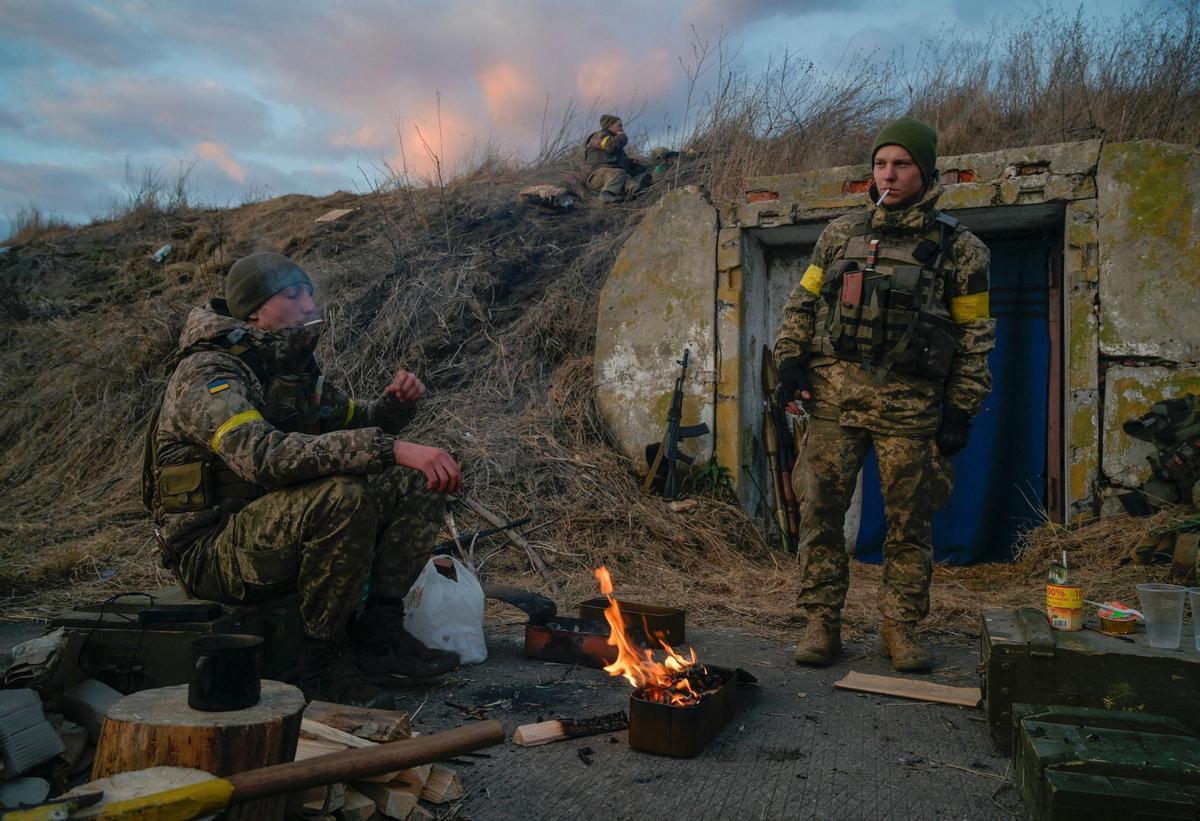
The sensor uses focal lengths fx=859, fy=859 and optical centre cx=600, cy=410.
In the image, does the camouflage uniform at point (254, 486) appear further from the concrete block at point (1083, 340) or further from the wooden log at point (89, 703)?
the concrete block at point (1083, 340)

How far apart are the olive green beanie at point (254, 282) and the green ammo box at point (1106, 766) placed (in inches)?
118

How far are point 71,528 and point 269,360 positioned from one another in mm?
4491

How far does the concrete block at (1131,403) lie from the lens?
561 cm

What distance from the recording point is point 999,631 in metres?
3.06

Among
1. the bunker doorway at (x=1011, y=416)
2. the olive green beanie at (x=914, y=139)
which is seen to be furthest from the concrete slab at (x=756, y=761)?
the bunker doorway at (x=1011, y=416)

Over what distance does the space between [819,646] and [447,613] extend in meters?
1.71

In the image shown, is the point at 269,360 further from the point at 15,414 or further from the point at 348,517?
the point at 15,414

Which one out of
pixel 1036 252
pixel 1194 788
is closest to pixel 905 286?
pixel 1194 788

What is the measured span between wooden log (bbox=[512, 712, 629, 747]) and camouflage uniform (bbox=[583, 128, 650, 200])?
25.6 feet

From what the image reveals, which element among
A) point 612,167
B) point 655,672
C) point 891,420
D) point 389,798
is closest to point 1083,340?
point 891,420

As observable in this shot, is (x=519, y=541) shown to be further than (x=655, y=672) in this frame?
Yes

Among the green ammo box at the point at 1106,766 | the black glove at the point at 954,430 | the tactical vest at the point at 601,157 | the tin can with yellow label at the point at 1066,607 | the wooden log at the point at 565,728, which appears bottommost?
the wooden log at the point at 565,728

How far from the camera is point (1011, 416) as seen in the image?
6.64m

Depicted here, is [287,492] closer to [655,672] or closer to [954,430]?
[655,672]
